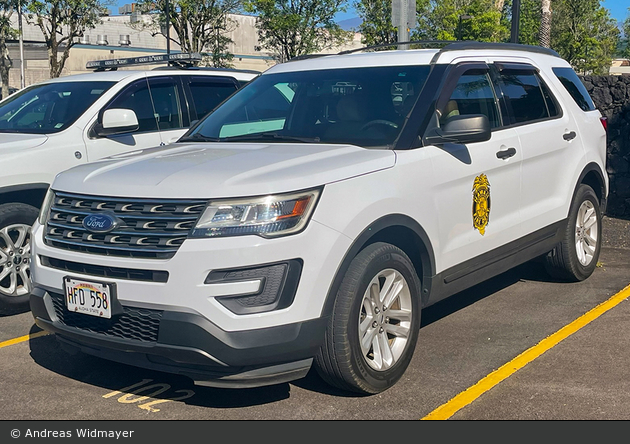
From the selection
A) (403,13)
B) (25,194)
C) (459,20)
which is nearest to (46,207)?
(25,194)

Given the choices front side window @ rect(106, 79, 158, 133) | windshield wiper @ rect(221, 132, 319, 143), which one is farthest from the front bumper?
front side window @ rect(106, 79, 158, 133)

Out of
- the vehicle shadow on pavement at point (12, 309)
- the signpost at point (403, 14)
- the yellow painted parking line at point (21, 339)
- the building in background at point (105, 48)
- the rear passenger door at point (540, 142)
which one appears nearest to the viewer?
the yellow painted parking line at point (21, 339)

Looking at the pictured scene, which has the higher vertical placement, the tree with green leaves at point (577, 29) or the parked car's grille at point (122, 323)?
the tree with green leaves at point (577, 29)

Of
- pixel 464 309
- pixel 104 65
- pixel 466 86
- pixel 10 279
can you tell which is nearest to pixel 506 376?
pixel 464 309

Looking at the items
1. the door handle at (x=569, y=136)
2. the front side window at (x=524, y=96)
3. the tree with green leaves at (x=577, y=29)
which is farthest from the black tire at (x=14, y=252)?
the tree with green leaves at (x=577, y=29)

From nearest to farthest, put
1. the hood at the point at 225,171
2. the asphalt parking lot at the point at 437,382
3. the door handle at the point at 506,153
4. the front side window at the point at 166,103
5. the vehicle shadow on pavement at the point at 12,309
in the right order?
the hood at the point at 225,171 < the asphalt parking lot at the point at 437,382 < the door handle at the point at 506,153 < the vehicle shadow on pavement at the point at 12,309 < the front side window at the point at 166,103

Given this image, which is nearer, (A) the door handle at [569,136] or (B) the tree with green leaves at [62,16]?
(A) the door handle at [569,136]

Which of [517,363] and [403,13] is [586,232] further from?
[403,13]

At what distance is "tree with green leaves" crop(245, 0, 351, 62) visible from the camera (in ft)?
128

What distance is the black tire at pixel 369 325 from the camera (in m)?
3.75

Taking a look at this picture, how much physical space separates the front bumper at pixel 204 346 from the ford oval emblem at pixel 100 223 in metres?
0.41

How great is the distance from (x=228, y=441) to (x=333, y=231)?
1.14 m

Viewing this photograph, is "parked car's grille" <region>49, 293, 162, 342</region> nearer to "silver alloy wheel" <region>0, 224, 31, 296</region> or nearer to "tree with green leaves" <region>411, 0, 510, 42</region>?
"silver alloy wheel" <region>0, 224, 31, 296</region>

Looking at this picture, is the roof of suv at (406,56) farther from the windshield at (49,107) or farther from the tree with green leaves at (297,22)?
the tree with green leaves at (297,22)
